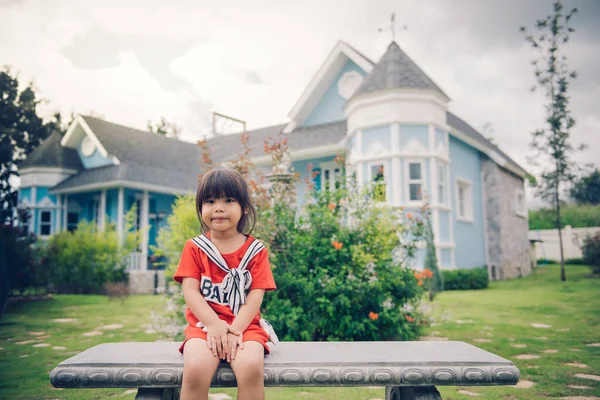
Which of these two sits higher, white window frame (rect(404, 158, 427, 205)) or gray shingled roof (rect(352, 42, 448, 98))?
gray shingled roof (rect(352, 42, 448, 98))

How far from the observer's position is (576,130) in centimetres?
1374

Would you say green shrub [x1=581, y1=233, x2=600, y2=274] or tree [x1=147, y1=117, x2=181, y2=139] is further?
tree [x1=147, y1=117, x2=181, y2=139]

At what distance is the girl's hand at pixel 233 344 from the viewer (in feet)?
6.75

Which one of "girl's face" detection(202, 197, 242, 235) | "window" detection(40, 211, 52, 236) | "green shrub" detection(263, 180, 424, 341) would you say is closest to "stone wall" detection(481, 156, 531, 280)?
"green shrub" detection(263, 180, 424, 341)

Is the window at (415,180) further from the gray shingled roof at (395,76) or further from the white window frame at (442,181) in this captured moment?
the gray shingled roof at (395,76)

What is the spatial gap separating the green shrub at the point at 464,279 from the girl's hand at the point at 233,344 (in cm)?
1076

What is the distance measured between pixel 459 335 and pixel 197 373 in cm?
449

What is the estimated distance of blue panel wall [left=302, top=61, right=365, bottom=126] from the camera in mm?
15531

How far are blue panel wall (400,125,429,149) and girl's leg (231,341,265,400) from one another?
35.5 ft

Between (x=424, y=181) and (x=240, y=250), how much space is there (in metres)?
10.4

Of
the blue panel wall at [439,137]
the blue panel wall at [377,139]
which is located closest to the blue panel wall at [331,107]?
the blue panel wall at [377,139]

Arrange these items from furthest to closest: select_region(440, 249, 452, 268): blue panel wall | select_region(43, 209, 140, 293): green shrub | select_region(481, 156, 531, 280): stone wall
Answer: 1. select_region(481, 156, 531, 280): stone wall
2. select_region(43, 209, 140, 293): green shrub
3. select_region(440, 249, 452, 268): blue panel wall

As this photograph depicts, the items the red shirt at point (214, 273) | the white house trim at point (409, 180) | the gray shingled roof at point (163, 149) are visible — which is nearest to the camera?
the red shirt at point (214, 273)

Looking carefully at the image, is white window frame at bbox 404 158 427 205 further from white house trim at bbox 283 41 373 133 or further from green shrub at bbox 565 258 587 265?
green shrub at bbox 565 258 587 265
